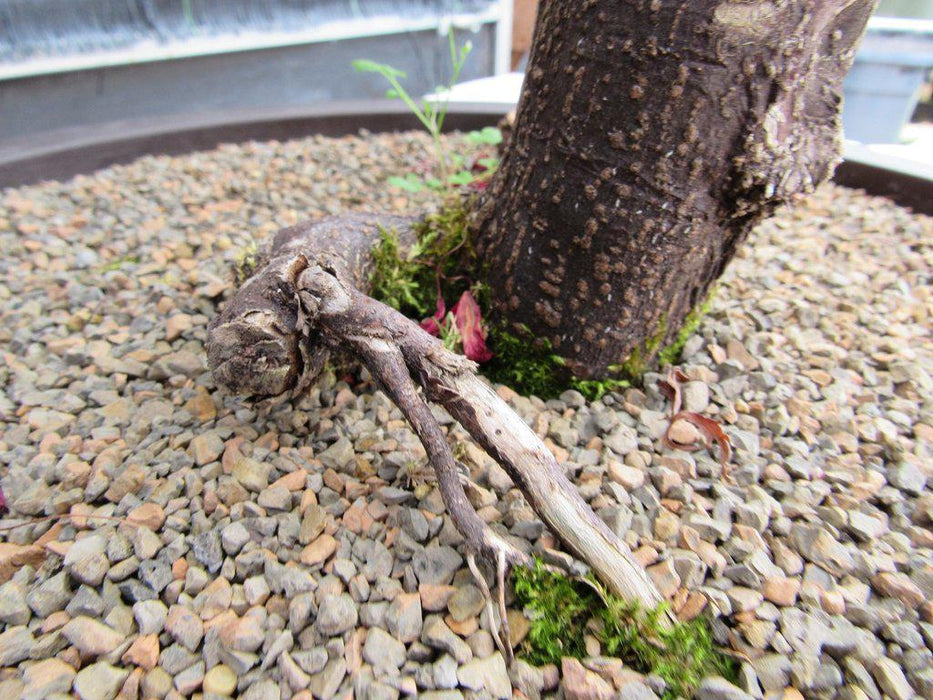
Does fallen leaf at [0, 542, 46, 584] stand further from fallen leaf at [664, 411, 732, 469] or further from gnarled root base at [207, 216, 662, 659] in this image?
fallen leaf at [664, 411, 732, 469]

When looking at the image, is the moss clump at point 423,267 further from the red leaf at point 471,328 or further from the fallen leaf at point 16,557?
the fallen leaf at point 16,557

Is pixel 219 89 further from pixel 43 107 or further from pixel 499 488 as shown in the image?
pixel 499 488

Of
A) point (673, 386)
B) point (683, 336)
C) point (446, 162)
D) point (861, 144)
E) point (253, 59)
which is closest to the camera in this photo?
point (673, 386)

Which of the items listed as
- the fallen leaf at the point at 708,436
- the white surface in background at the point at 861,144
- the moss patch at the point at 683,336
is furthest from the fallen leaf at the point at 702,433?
the white surface in background at the point at 861,144

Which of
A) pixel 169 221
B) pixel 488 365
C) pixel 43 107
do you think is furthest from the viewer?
pixel 43 107

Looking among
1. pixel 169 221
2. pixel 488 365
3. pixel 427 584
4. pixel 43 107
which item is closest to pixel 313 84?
pixel 43 107

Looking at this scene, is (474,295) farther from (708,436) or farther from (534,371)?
(708,436)

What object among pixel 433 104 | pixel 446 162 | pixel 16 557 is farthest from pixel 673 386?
pixel 433 104

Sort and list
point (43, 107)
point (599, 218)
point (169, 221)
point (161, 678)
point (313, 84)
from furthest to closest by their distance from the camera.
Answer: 1. point (313, 84)
2. point (43, 107)
3. point (169, 221)
4. point (599, 218)
5. point (161, 678)
